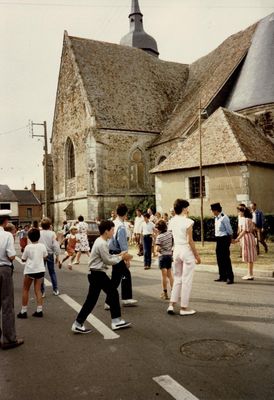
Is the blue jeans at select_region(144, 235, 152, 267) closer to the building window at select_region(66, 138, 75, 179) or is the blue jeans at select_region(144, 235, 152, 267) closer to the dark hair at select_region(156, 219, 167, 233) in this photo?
the dark hair at select_region(156, 219, 167, 233)

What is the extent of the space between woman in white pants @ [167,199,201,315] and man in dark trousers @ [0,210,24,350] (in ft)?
8.80

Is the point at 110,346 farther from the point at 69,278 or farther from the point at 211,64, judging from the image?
the point at 211,64

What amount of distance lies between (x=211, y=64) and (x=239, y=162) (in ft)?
52.7

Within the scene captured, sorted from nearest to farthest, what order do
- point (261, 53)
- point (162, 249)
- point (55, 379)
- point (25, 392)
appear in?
point (25, 392) → point (55, 379) → point (162, 249) → point (261, 53)

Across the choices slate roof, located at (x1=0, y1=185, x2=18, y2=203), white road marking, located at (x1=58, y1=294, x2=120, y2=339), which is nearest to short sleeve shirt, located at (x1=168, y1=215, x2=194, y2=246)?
white road marking, located at (x1=58, y1=294, x2=120, y2=339)

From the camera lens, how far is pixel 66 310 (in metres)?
7.53

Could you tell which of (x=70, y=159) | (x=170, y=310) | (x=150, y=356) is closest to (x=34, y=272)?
(x=170, y=310)

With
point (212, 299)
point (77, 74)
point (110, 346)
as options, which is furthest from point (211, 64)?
point (110, 346)

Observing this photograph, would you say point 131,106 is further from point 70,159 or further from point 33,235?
point 33,235

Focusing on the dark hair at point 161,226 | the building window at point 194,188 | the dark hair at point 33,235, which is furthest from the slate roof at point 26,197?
the dark hair at point 33,235

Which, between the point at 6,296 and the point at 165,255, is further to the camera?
the point at 165,255

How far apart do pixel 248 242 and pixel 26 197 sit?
2856 inches

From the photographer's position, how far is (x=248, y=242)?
33.7 feet

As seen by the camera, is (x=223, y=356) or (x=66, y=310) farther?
(x=66, y=310)
